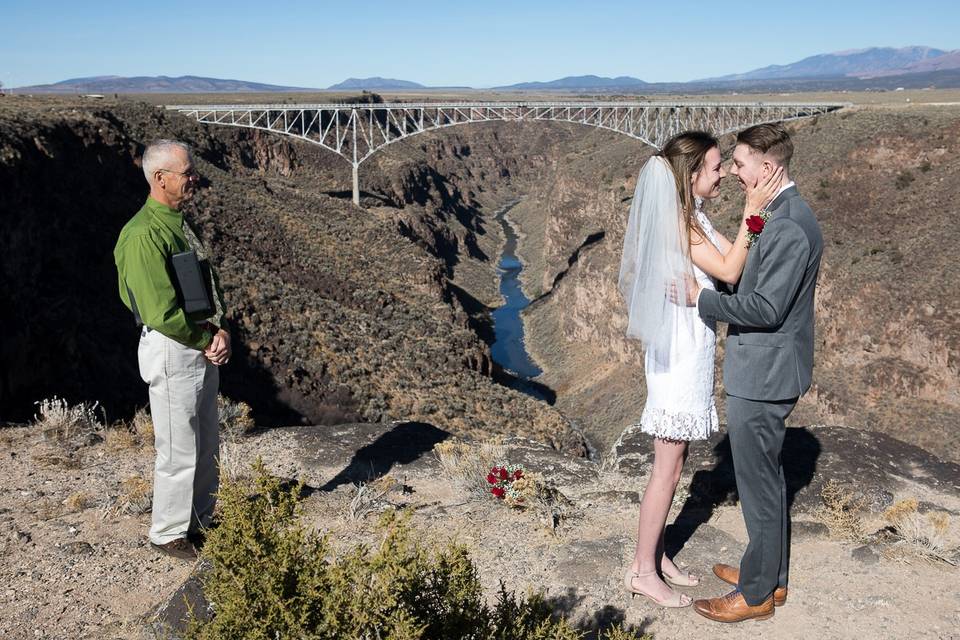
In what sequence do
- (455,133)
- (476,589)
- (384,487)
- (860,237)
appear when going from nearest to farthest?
(476,589)
(384,487)
(860,237)
(455,133)

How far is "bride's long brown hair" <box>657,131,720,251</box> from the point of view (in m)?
3.62

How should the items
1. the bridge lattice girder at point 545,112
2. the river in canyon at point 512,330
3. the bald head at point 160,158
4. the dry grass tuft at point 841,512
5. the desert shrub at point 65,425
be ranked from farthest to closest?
the bridge lattice girder at point 545,112 → the river in canyon at point 512,330 → the desert shrub at point 65,425 → the dry grass tuft at point 841,512 → the bald head at point 160,158

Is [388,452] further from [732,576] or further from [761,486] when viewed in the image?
[761,486]

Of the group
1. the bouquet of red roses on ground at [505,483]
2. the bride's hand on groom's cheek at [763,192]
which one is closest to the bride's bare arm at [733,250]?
the bride's hand on groom's cheek at [763,192]

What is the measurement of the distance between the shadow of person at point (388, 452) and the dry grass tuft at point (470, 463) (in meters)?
0.29

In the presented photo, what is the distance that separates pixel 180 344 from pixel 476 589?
2239mm

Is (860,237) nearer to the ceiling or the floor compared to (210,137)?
nearer to the floor

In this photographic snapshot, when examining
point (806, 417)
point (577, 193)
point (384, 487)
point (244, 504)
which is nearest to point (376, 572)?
point (244, 504)

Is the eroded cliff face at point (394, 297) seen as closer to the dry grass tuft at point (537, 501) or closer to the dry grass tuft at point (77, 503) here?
the dry grass tuft at point (77, 503)

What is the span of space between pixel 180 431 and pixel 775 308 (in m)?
3.19

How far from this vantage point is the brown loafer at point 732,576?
393cm

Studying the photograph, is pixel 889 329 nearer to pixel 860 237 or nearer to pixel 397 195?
pixel 860 237

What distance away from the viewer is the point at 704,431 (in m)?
3.74

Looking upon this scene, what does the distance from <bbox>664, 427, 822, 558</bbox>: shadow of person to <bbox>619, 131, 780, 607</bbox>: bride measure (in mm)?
1042
